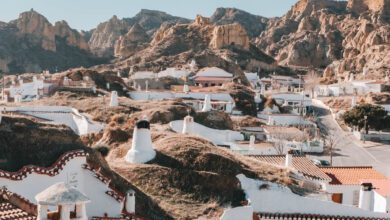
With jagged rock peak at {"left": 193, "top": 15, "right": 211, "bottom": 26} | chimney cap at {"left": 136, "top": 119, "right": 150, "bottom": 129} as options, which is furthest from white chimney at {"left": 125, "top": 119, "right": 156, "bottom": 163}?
jagged rock peak at {"left": 193, "top": 15, "right": 211, "bottom": 26}

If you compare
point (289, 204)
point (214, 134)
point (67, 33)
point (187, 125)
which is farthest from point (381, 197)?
point (67, 33)

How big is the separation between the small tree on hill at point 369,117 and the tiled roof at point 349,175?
34.0m

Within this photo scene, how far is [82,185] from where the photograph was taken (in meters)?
14.7

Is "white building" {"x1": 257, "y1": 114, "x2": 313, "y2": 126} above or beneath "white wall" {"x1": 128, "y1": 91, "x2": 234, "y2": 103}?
beneath

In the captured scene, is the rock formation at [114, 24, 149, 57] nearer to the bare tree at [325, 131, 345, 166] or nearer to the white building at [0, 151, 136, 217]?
the bare tree at [325, 131, 345, 166]

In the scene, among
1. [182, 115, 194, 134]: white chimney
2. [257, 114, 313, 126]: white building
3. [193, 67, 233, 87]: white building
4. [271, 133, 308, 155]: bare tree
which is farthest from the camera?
[193, 67, 233, 87]: white building

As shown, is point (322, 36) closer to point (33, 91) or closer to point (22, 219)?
point (33, 91)

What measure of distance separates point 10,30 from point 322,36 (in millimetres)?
88296

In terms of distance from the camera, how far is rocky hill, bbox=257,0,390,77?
115 m

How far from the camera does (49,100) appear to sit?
44375 millimetres

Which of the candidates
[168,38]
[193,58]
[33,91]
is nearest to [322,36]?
[168,38]

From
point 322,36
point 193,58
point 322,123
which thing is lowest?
point 322,123

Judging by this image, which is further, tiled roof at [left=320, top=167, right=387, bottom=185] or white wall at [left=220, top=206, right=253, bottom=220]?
tiled roof at [left=320, top=167, right=387, bottom=185]

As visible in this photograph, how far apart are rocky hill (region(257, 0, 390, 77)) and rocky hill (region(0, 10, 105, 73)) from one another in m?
55.2
